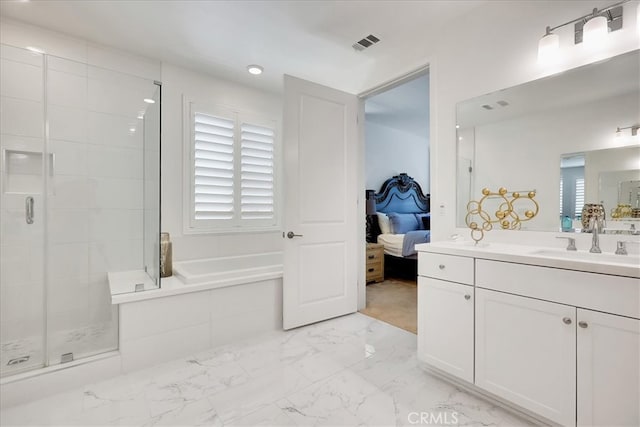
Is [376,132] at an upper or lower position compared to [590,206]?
upper

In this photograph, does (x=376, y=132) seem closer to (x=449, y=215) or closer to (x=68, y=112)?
(x=449, y=215)

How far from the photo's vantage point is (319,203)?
276 cm

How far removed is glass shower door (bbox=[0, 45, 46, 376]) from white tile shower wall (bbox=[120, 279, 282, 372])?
686 millimetres

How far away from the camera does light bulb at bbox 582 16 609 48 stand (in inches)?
60.0

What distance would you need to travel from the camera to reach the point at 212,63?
293cm

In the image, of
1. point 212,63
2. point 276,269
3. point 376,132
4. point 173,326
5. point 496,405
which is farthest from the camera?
point 376,132

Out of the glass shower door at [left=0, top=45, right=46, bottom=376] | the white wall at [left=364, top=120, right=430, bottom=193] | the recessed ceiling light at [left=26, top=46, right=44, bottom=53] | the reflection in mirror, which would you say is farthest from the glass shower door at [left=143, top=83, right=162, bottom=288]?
the white wall at [left=364, top=120, right=430, bottom=193]

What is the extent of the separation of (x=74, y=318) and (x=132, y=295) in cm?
81

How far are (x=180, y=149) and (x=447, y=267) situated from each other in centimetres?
281

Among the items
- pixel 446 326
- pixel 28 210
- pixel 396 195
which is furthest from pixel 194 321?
pixel 396 195

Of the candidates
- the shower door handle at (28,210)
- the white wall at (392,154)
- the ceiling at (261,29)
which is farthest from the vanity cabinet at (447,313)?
the white wall at (392,154)

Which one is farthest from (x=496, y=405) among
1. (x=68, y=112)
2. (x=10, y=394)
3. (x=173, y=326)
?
(x=68, y=112)

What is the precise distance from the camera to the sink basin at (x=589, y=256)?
1307mm

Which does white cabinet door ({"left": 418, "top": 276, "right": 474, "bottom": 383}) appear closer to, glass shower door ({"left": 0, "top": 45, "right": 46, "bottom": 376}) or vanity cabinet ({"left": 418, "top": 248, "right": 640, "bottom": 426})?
vanity cabinet ({"left": 418, "top": 248, "right": 640, "bottom": 426})
